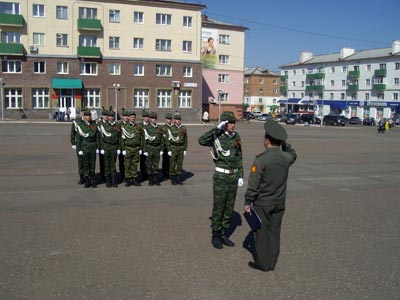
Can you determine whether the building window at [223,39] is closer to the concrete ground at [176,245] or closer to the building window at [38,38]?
the building window at [38,38]

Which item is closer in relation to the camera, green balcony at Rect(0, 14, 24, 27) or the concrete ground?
the concrete ground

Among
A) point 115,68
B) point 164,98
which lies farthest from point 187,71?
point 115,68

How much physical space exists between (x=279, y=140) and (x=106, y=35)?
2095 inches

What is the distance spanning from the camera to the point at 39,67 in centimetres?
5294

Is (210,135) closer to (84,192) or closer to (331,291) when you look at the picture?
(331,291)

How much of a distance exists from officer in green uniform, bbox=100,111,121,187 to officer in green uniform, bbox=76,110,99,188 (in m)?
0.20

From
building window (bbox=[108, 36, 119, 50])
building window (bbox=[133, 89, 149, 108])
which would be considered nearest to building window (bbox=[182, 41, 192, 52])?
building window (bbox=[133, 89, 149, 108])

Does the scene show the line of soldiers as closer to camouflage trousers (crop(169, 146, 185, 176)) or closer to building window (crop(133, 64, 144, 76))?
camouflage trousers (crop(169, 146, 185, 176))

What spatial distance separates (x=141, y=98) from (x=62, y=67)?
10.5m

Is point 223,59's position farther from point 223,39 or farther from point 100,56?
point 100,56

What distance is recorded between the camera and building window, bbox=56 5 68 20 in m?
53.1

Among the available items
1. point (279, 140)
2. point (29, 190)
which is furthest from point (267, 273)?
point (29, 190)

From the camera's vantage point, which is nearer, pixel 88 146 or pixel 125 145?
pixel 88 146

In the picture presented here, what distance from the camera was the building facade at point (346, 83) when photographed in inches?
3182
